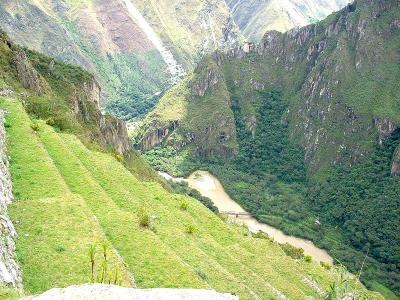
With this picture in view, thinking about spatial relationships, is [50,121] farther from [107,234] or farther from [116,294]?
[116,294]

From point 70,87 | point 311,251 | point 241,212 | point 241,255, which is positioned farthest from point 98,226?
point 241,212

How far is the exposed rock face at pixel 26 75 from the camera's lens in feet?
254

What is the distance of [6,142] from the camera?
3853cm

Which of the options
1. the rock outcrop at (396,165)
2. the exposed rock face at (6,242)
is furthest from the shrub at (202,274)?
the rock outcrop at (396,165)

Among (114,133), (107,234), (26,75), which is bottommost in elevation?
(107,234)

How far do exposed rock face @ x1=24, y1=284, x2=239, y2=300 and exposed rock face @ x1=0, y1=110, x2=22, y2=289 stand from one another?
5.70 metres

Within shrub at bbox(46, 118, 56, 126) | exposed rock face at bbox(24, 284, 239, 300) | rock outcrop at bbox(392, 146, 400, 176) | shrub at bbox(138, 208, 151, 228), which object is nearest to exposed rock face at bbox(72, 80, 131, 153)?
shrub at bbox(46, 118, 56, 126)

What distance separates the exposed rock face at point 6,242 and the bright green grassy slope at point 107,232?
31.5 inches

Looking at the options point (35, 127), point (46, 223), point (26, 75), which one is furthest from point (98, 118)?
point (46, 223)

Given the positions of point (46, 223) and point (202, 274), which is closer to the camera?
point (46, 223)

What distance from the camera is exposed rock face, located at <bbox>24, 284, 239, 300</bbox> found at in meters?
15.3

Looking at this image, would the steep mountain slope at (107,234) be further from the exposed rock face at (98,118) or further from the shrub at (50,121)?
the exposed rock face at (98,118)

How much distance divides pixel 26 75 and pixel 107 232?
5499cm

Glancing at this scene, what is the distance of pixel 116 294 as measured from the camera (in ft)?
50.7
